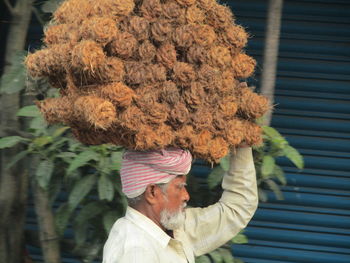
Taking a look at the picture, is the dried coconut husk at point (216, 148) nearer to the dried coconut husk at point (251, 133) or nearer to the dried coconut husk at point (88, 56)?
the dried coconut husk at point (251, 133)

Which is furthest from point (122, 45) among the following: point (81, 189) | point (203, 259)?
point (203, 259)

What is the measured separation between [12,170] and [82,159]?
0.74 meters

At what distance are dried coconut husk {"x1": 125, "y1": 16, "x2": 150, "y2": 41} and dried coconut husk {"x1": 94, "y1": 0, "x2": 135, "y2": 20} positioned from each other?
33mm

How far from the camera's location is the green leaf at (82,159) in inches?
128

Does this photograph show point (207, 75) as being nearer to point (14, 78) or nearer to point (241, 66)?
point (241, 66)

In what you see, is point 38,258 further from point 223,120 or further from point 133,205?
point 223,120

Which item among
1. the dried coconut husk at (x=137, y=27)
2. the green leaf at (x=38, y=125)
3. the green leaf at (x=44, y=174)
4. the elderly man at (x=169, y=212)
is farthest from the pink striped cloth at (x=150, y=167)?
the green leaf at (x=38, y=125)

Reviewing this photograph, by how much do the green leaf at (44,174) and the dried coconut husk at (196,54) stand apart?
1239 mm

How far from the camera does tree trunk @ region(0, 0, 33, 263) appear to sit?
150 inches

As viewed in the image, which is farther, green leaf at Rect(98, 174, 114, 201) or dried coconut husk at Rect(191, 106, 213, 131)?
green leaf at Rect(98, 174, 114, 201)

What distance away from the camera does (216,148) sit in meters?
2.49

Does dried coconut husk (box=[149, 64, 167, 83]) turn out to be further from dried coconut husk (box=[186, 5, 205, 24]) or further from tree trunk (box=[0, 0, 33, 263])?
tree trunk (box=[0, 0, 33, 263])

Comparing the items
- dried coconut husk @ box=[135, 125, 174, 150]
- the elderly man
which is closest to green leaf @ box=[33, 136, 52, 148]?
the elderly man

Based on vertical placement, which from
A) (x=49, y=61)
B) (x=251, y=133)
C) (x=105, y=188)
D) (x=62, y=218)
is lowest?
(x=62, y=218)
